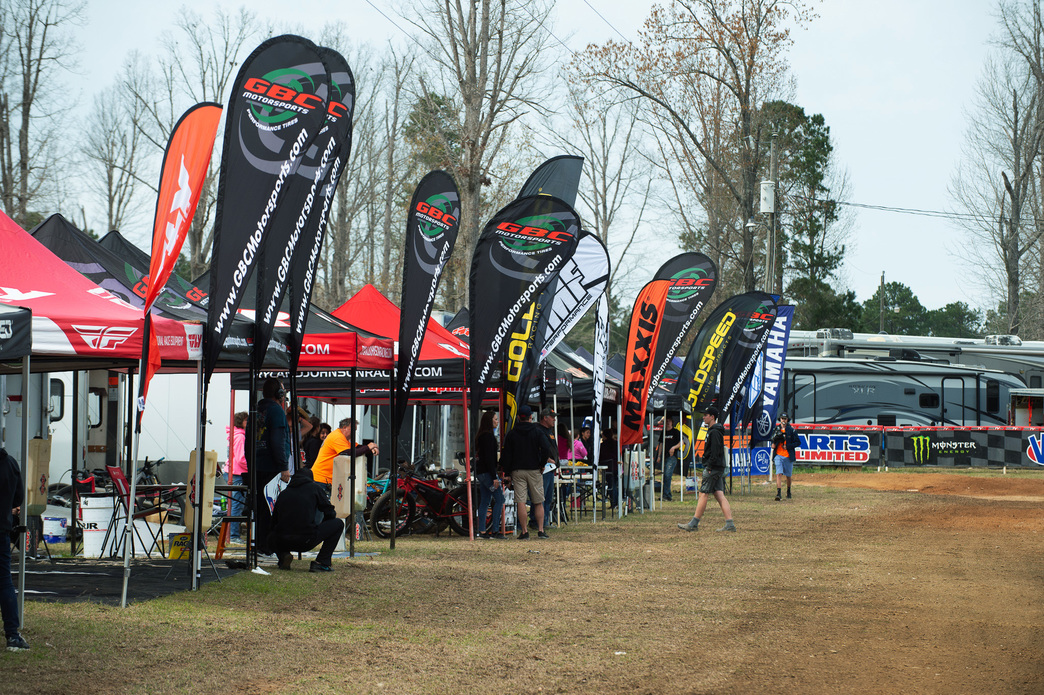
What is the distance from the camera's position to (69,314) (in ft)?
28.1

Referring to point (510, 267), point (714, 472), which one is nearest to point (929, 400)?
point (714, 472)

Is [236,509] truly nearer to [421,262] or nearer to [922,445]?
[421,262]

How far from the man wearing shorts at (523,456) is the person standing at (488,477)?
0.69ft

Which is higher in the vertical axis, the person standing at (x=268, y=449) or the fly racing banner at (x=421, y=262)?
the fly racing banner at (x=421, y=262)

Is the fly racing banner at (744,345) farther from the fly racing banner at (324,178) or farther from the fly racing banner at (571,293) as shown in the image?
the fly racing banner at (324,178)

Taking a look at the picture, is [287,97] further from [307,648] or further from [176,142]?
[307,648]

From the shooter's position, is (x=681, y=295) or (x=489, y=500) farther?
(x=681, y=295)

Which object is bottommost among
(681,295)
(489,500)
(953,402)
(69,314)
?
(489,500)

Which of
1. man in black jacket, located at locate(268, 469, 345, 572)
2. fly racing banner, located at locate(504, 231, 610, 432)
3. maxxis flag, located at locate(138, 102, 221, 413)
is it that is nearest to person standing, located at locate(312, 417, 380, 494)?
man in black jacket, located at locate(268, 469, 345, 572)

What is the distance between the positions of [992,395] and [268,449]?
30.5 meters

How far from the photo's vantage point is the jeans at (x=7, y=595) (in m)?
6.42

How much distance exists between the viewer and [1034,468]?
31.6 metres

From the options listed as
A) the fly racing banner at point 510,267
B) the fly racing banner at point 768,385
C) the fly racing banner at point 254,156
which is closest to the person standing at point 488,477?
the fly racing banner at point 510,267

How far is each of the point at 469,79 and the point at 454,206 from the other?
1460 centimetres
